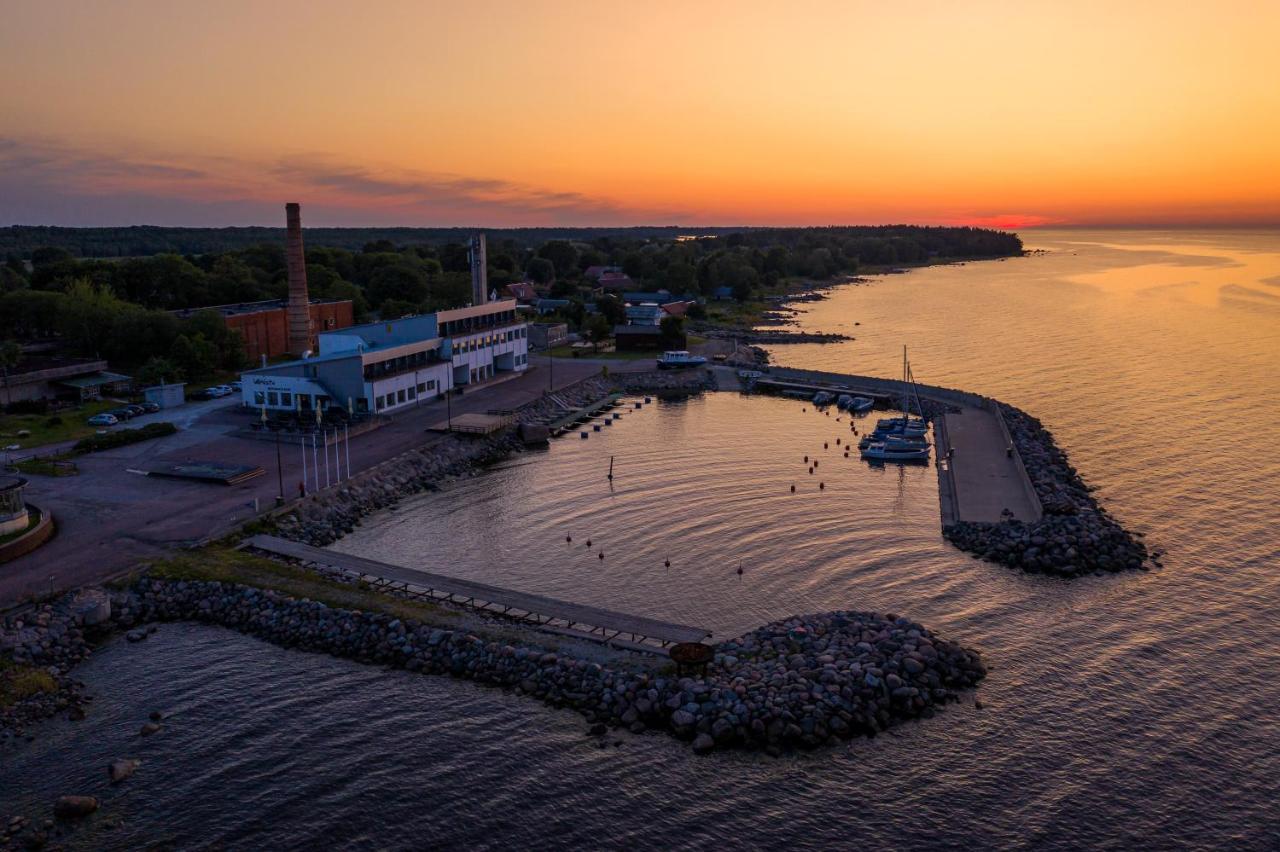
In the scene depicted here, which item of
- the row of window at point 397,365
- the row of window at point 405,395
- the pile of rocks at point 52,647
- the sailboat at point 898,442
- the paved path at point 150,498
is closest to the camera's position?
the pile of rocks at point 52,647

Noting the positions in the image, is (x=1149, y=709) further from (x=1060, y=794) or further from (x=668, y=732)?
(x=668, y=732)

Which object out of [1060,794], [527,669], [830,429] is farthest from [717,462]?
[1060,794]

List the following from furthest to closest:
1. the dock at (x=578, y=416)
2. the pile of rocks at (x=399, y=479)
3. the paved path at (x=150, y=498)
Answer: the dock at (x=578, y=416) < the pile of rocks at (x=399, y=479) < the paved path at (x=150, y=498)

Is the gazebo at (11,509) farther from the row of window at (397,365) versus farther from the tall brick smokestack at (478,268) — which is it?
the tall brick smokestack at (478,268)

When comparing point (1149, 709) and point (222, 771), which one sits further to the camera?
point (1149, 709)

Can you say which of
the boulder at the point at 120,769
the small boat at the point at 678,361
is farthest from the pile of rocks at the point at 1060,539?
the small boat at the point at 678,361

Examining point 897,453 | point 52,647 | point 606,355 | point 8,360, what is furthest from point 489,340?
point 52,647

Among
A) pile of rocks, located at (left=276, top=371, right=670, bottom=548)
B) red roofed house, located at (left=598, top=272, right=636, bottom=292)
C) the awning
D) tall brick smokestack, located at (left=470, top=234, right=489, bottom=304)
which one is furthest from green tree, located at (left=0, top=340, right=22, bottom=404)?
red roofed house, located at (left=598, top=272, right=636, bottom=292)

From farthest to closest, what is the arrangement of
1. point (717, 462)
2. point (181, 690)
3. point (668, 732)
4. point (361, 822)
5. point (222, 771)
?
point (717, 462), point (181, 690), point (668, 732), point (222, 771), point (361, 822)
